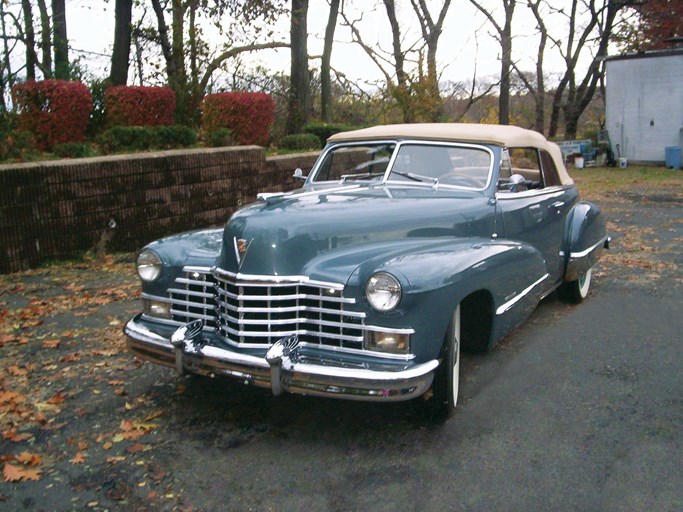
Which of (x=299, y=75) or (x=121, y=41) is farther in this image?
(x=299, y=75)

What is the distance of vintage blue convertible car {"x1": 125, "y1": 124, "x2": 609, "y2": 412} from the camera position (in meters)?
3.72

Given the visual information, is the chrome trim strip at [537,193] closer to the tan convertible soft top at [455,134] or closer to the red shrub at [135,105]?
the tan convertible soft top at [455,134]

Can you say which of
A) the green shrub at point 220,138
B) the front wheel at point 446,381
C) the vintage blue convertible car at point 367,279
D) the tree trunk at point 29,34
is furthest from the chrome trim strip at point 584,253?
the tree trunk at point 29,34

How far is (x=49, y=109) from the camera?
10.5 m

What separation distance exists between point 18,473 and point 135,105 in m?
8.79

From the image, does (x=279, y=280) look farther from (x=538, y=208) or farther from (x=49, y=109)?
(x=49, y=109)

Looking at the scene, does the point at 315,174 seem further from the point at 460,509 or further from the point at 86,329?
the point at 460,509

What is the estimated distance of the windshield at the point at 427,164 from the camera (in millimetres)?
5309

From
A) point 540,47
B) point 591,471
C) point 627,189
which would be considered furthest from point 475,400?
point 540,47

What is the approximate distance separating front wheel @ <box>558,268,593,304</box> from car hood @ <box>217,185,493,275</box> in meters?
2.06

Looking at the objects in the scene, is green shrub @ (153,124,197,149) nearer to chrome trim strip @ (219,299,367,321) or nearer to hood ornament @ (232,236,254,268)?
hood ornament @ (232,236,254,268)

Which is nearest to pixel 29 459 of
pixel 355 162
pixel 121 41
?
pixel 355 162

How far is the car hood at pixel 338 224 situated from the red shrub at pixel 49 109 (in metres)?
6.76

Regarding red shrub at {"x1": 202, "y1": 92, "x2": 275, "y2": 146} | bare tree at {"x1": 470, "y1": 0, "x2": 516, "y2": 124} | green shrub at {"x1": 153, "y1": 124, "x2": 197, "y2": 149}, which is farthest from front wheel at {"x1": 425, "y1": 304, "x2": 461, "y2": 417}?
bare tree at {"x1": 470, "y1": 0, "x2": 516, "y2": 124}
